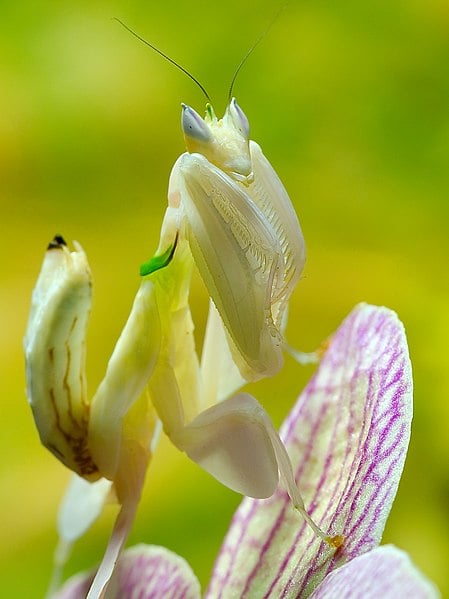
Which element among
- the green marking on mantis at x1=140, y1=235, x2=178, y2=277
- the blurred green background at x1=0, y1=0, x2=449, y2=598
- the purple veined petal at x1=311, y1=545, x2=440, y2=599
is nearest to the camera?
the purple veined petal at x1=311, y1=545, x2=440, y2=599

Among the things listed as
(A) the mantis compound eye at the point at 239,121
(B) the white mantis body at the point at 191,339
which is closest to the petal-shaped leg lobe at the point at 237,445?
(B) the white mantis body at the point at 191,339

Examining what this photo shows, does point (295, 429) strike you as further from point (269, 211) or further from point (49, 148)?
point (49, 148)

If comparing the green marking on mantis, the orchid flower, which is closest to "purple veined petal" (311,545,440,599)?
the orchid flower

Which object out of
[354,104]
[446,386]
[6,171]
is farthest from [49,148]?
[446,386]

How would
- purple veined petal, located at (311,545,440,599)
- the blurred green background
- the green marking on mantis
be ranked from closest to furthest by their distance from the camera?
purple veined petal, located at (311,545,440,599) < the green marking on mantis < the blurred green background

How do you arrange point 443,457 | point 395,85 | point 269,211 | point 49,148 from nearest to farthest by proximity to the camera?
point 269,211, point 443,457, point 395,85, point 49,148

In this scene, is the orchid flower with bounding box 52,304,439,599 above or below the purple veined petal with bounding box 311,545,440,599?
above

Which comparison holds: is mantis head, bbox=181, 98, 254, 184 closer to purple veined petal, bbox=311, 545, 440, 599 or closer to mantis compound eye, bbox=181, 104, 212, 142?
mantis compound eye, bbox=181, 104, 212, 142
